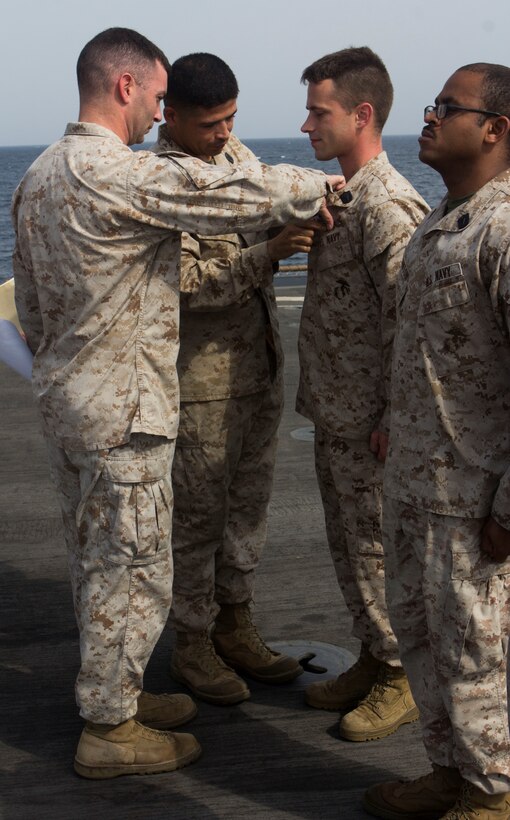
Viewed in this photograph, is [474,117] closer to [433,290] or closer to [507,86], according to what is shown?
[507,86]

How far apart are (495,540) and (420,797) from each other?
0.93 metres

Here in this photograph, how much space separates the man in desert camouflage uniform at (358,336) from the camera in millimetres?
3705

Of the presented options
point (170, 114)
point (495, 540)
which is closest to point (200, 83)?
point (170, 114)

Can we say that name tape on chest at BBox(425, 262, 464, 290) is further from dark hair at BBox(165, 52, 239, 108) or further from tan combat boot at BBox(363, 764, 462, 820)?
tan combat boot at BBox(363, 764, 462, 820)

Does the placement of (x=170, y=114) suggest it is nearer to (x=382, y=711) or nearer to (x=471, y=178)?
(x=471, y=178)

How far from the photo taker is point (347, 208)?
12.3 feet

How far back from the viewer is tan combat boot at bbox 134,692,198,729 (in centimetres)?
397

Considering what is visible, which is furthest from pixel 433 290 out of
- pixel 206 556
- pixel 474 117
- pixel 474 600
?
pixel 206 556

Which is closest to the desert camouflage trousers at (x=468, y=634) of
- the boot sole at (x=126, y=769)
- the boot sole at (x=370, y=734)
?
the boot sole at (x=370, y=734)

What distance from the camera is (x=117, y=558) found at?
139 inches

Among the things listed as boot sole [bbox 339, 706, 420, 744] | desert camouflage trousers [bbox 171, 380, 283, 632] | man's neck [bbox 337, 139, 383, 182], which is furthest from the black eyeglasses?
boot sole [bbox 339, 706, 420, 744]

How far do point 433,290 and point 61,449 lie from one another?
4.54ft

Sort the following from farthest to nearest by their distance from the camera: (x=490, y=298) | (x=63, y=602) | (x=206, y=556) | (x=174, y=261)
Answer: (x=63, y=602)
(x=206, y=556)
(x=174, y=261)
(x=490, y=298)

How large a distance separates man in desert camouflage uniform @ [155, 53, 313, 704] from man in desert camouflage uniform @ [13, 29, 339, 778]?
1.04 ft
